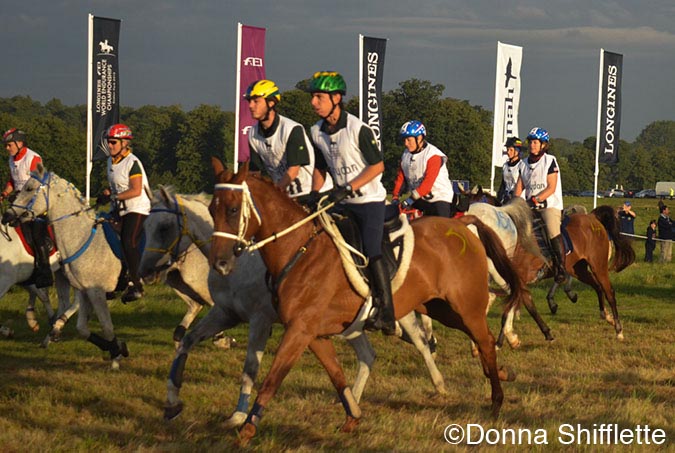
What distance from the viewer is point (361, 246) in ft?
23.8

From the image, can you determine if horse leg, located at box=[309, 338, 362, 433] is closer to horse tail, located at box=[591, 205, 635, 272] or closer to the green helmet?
the green helmet

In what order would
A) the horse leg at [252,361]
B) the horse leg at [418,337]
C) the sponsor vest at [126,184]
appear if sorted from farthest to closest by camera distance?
1. the sponsor vest at [126,184]
2. the horse leg at [418,337]
3. the horse leg at [252,361]

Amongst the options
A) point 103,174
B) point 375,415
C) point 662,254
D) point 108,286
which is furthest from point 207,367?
point 103,174

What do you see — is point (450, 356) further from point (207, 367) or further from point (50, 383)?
point (50, 383)

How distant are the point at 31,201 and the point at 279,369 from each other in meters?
5.73

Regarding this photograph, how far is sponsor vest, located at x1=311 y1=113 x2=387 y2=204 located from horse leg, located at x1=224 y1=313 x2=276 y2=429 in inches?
54.1

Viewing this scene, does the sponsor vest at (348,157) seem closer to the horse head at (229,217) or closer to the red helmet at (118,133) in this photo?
the horse head at (229,217)

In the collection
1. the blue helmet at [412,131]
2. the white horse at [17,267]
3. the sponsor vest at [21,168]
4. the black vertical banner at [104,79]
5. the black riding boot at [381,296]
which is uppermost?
the black vertical banner at [104,79]

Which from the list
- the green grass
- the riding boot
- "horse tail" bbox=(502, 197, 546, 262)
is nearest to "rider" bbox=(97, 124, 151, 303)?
the green grass

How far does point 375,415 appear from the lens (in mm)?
7887

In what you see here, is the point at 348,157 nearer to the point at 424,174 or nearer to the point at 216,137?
the point at 424,174

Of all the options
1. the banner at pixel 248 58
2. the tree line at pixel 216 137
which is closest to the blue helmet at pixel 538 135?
the banner at pixel 248 58

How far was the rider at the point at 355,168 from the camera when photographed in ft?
23.6

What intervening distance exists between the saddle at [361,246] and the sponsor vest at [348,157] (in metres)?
0.25
